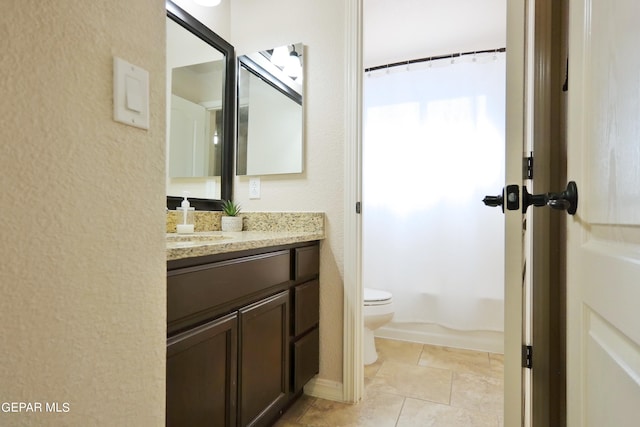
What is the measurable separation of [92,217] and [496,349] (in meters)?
2.71

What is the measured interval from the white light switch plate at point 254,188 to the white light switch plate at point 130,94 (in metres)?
1.39

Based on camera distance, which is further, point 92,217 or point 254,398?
point 254,398

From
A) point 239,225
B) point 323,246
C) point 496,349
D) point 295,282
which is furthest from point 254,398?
point 496,349

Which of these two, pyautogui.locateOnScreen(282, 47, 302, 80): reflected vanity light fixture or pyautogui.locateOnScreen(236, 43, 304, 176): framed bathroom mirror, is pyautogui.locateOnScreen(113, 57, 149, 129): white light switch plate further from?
pyautogui.locateOnScreen(282, 47, 302, 80): reflected vanity light fixture

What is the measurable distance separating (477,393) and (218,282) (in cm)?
162

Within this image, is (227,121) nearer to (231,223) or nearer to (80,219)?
(231,223)

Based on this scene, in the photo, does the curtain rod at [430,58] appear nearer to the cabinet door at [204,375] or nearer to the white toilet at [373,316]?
the white toilet at [373,316]

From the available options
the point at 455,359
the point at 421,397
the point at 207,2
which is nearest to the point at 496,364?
the point at 455,359

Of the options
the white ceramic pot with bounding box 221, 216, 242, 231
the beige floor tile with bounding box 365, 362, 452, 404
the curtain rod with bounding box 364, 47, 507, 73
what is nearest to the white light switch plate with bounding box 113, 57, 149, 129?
the white ceramic pot with bounding box 221, 216, 242, 231

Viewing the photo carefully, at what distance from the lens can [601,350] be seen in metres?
0.55

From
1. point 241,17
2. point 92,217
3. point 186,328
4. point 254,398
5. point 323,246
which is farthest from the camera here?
point 241,17

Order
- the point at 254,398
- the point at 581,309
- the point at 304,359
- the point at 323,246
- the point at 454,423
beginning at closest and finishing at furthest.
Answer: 1. the point at 581,309
2. the point at 254,398
3. the point at 454,423
4. the point at 304,359
5. the point at 323,246

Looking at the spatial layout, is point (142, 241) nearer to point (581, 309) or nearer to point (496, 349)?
point (581, 309)

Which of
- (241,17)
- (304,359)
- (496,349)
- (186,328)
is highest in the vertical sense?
(241,17)
